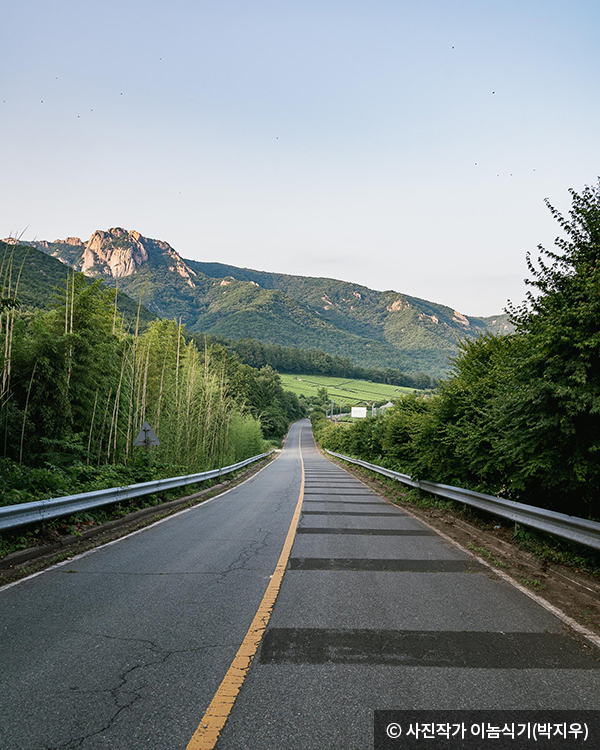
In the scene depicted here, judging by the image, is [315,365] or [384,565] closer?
[384,565]

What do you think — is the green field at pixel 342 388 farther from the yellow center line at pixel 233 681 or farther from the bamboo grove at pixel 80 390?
the yellow center line at pixel 233 681

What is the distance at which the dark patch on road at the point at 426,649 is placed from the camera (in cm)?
355

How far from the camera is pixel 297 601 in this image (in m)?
4.87

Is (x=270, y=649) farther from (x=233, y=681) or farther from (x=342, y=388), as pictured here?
(x=342, y=388)

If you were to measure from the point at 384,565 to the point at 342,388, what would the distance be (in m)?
136

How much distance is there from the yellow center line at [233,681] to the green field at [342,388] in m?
109

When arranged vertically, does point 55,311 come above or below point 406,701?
above

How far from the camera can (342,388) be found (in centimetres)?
14188

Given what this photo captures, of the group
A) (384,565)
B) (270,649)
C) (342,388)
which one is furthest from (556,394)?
(342,388)

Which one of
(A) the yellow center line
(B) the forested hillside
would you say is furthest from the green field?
(A) the yellow center line

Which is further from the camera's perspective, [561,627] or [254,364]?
[254,364]

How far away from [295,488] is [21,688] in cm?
1505

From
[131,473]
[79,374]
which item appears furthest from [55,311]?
[131,473]

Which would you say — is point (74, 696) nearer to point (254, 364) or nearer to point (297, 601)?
point (297, 601)
